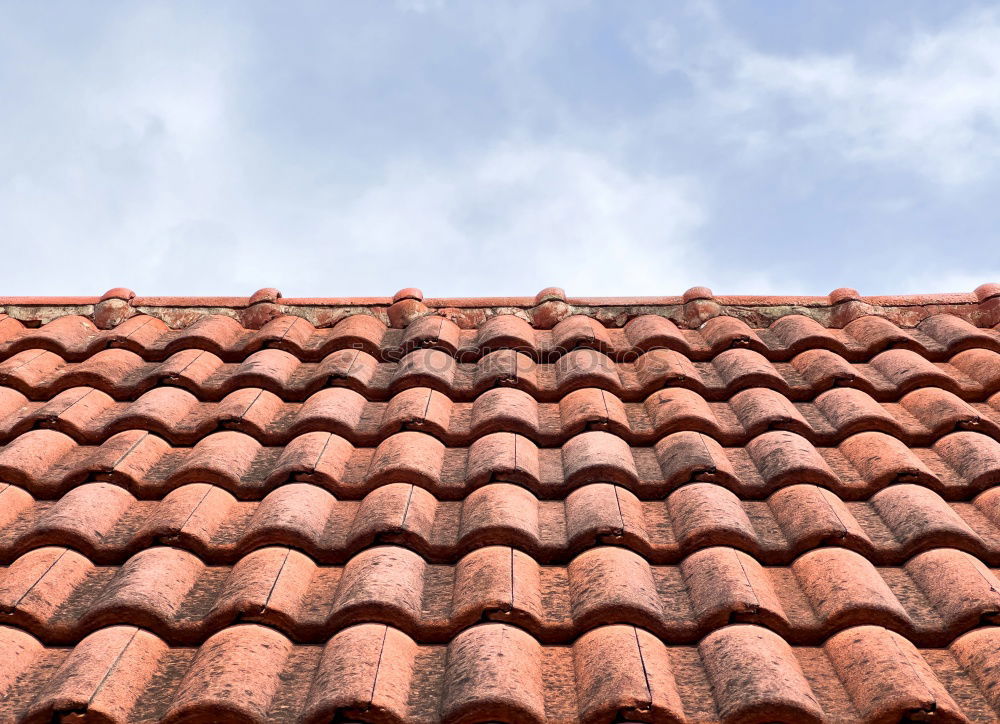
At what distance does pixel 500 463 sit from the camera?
299 centimetres

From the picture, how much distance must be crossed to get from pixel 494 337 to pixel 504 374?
1.67ft

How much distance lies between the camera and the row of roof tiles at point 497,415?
3.32m

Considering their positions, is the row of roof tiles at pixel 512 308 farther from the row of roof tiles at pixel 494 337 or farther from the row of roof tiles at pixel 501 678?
the row of roof tiles at pixel 501 678

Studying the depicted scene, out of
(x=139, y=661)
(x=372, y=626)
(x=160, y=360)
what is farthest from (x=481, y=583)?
(x=160, y=360)

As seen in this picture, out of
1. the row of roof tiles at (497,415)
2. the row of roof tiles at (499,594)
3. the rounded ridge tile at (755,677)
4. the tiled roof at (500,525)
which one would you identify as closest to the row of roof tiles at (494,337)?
the tiled roof at (500,525)

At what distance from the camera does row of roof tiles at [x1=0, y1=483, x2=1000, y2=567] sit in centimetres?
260

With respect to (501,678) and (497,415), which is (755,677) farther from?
(497,415)

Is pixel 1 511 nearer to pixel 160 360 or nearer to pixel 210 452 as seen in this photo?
pixel 210 452

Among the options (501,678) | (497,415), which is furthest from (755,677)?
(497,415)

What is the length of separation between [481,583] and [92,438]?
5.81ft

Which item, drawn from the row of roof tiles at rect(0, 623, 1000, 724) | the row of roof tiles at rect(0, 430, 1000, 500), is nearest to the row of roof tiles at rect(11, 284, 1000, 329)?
the row of roof tiles at rect(0, 430, 1000, 500)

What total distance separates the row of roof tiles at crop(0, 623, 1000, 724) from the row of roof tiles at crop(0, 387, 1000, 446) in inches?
44.6

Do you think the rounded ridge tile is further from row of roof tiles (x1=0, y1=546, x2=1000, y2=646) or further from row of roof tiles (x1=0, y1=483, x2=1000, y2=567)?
row of roof tiles (x1=0, y1=483, x2=1000, y2=567)

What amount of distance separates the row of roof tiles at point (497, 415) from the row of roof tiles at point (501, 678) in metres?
1.13
